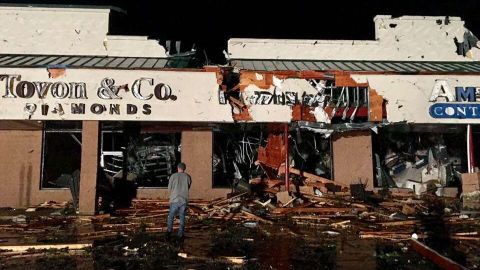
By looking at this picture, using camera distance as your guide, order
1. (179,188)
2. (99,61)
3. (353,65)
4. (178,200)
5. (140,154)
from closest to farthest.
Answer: (178,200)
(179,188)
(99,61)
(353,65)
(140,154)

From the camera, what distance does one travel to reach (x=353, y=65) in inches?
667

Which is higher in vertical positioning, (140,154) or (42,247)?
(140,154)

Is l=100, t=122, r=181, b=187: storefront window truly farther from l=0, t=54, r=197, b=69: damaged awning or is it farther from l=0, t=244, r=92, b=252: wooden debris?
l=0, t=244, r=92, b=252: wooden debris

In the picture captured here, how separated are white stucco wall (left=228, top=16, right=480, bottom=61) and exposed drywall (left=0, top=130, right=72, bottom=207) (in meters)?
8.49

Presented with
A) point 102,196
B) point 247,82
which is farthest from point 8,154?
point 247,82

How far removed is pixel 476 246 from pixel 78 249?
8.72 metres

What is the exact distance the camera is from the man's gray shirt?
10.6 m

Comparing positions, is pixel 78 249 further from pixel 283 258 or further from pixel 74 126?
pixel 74 126

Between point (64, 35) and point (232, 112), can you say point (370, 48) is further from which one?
point (64, 35)

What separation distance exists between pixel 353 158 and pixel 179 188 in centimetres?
824

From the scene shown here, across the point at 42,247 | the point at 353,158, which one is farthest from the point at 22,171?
the point at 353,158

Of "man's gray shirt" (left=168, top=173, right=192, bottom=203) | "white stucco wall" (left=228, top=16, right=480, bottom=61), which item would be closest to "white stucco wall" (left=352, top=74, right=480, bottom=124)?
"white stucco wall" (left=228, top=16, right=480, bottom=61)

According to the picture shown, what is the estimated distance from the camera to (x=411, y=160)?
1814cm

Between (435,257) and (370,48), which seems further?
(370,48)
